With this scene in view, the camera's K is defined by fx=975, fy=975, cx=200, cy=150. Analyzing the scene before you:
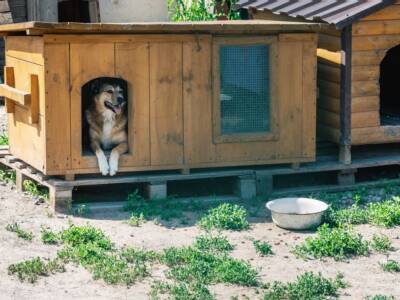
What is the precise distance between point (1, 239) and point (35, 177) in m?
1.38

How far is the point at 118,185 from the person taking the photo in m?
10.0

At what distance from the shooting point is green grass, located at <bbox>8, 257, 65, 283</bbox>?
7.30 metres

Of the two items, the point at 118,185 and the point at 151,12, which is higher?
the point at 151,12

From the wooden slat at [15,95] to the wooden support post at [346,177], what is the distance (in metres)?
3.33

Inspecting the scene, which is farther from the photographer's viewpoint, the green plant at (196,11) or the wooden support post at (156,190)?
the green plant at (196,11)

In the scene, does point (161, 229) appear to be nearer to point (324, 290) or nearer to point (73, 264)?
point (73, 264)

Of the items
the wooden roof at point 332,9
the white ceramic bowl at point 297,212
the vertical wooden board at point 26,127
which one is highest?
the wooden roof at point 332,9

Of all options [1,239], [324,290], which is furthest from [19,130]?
[324,290]

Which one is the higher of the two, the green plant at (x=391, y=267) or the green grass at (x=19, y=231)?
the green grass at (x=19, y=231)

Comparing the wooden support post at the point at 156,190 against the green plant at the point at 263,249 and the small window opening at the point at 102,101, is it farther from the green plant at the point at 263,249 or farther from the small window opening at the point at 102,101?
the green plant at the point at 263,249

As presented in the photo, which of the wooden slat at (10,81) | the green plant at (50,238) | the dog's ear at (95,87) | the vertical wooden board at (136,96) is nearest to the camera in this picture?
the green plant at (50,238)

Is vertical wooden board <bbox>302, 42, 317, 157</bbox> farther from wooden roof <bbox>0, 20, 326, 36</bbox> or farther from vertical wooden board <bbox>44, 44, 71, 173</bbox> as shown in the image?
vertical wooden board <bbox>44, 44, 71, 173</bbox>

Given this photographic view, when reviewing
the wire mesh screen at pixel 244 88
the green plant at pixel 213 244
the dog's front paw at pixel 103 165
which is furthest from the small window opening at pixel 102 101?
the green plant at pixel 213 244

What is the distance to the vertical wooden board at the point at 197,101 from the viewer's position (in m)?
9.55
